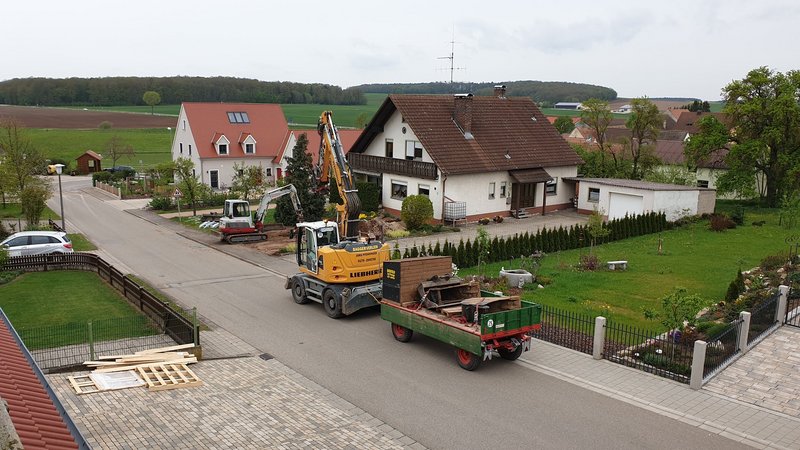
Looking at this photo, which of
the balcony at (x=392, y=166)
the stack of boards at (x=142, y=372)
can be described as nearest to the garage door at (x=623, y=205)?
the balcony at (x=392, y=166)

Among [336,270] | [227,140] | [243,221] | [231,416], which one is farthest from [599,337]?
[227,140]

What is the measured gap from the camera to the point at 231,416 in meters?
12.5

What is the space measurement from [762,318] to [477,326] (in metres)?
8.04

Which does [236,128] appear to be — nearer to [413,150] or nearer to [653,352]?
[413,150]

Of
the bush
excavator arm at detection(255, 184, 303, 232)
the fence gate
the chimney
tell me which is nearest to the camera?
the fence gate

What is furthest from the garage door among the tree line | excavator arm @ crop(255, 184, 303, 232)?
the tree line

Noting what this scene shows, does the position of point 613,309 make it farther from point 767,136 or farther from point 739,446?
point 767,136

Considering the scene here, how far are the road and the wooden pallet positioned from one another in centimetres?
235

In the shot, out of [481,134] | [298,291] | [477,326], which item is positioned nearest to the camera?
[477,326]

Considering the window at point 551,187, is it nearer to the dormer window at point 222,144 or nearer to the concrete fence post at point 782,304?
the concrete fence post at point 782,304

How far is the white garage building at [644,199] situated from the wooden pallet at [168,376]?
2764 centimetres

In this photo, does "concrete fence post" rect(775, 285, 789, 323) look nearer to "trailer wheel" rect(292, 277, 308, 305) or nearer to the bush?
"trailer wheel" rect(292, 277, 308, 305)

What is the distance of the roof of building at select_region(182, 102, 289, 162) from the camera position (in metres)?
51.3

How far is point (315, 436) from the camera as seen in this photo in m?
11.7
